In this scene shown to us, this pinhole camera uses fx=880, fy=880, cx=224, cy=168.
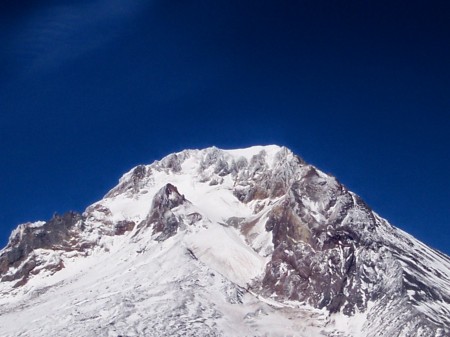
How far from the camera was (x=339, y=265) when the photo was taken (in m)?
200

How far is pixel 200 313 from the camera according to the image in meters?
178

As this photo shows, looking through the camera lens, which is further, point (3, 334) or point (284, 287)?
point (284, 287)

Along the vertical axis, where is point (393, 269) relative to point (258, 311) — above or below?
above

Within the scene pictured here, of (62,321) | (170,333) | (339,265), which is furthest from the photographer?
(339,265)

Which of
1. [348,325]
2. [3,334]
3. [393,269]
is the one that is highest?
[393,269]

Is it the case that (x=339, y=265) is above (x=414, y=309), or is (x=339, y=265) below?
above

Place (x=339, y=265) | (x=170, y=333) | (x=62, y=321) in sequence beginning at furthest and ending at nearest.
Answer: (x=339, y=265) < (x=62, y=321) < (x=170, y=333)

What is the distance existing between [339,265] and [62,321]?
206ft

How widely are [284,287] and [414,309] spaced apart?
35326mm

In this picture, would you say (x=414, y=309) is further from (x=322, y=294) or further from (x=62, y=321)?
(x=62, y=321)

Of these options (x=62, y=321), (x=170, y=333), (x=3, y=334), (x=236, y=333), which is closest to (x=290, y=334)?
(x=236, y=333)

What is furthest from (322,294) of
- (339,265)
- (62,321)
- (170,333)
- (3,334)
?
(3,334)

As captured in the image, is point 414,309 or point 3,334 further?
point 3,334

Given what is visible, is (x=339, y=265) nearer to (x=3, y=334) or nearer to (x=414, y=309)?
(x=414, y=309)
